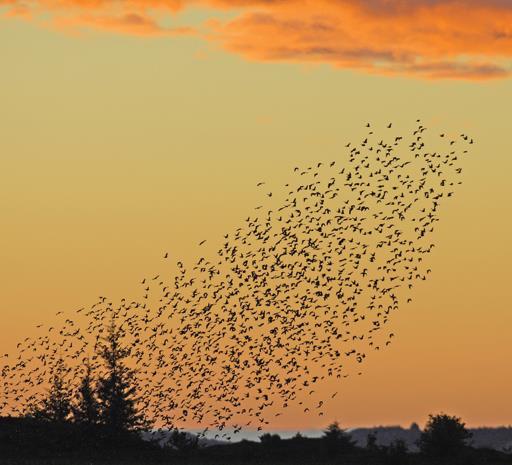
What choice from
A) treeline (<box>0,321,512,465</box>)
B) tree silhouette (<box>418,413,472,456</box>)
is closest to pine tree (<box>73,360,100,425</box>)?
treeline (<box>0,321,512,465</box>)

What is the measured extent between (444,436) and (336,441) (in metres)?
6.34

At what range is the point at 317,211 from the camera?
4331cm

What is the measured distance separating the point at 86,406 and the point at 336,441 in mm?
16120

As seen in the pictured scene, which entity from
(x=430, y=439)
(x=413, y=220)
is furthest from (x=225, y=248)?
(x=430, y=439)

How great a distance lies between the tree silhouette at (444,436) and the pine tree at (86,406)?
66.6 ft

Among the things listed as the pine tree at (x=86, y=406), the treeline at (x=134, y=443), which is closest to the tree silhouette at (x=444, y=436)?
the treeline at (x=134, y=443)

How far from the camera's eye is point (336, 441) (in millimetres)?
69812

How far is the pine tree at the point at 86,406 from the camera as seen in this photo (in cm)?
7369

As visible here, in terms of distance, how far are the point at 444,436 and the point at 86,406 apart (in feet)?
73.4

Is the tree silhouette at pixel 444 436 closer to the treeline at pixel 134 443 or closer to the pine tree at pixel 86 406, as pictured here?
the treeline at pixel 134 443

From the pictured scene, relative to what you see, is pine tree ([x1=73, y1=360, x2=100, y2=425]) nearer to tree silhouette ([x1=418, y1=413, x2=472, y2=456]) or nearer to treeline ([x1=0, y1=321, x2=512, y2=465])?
treeline ([x1=0, y1=321, x2=512, y2=465])

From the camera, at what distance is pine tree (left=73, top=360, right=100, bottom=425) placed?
242 feet

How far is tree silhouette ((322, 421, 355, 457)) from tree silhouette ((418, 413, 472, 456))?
4307 mm

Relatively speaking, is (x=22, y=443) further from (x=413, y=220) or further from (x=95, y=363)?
(x=413, y=220)
